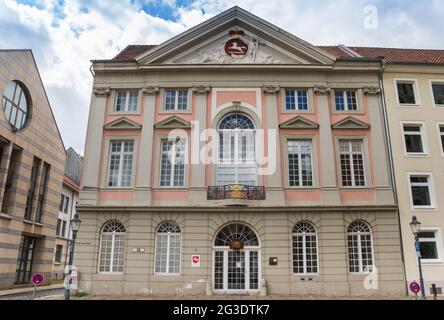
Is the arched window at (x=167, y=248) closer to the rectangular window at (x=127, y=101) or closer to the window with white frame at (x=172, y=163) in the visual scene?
the window with white frame at (x=172, y=163)

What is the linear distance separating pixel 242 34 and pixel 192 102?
5.18 m

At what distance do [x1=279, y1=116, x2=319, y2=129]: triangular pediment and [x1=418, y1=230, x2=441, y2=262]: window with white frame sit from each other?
8115 mm

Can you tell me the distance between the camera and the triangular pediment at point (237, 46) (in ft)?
70.1

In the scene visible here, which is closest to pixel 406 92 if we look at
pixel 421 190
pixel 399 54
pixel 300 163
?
pixel 399 54

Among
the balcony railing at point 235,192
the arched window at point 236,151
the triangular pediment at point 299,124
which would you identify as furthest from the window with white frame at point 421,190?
the arched window at point 236,151

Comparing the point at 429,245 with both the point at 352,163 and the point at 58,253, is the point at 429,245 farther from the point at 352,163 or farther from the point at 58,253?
the point at 58,253

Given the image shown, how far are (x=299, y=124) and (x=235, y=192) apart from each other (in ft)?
17.9

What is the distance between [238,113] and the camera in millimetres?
21250

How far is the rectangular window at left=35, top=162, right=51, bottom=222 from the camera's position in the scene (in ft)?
97.3

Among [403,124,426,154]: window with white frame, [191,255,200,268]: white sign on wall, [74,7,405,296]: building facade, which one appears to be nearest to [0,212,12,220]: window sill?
[74,7,405,296]: building facade

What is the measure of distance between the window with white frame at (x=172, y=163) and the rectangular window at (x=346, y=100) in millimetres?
9358

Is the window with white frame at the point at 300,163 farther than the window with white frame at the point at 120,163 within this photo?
No

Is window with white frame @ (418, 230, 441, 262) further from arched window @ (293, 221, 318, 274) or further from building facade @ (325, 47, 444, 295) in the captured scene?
arched window @ (293, 221, 318, 274)
